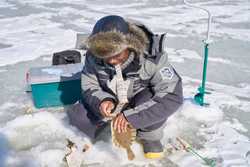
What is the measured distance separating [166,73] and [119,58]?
250 mm

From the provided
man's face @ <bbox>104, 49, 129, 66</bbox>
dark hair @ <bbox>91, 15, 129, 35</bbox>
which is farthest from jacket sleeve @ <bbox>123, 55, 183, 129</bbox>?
dark hair @ <bbox>91, 15, 129, 35</bbox>

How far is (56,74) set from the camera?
221cm


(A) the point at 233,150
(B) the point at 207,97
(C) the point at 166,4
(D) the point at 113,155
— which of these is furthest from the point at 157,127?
(C) the point at 166,4

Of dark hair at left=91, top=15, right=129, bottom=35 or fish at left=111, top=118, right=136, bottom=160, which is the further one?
fish at left=111, top=118, right=136, bottom=160

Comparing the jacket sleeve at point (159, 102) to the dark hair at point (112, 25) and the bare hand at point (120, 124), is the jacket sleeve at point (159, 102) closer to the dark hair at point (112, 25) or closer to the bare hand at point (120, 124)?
the bare hand at point (120, 124)

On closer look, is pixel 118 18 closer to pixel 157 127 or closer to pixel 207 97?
pixel 157 127

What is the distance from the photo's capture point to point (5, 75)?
2.88 meters

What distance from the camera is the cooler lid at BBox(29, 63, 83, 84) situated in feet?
7.12

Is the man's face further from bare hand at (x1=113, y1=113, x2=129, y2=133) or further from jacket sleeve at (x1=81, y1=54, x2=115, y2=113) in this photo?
bare hand at (x1=113, y1=113, x2=129, y2=133)

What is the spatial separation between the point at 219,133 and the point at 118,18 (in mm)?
942

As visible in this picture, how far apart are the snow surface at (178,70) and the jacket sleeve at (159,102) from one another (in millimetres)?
253

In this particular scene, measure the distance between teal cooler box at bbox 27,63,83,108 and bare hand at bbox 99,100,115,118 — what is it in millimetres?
559

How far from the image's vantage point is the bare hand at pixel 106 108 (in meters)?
1.67

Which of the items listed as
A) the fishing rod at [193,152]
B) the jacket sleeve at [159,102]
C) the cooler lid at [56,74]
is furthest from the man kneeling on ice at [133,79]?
the cooler lid at [56,74]
